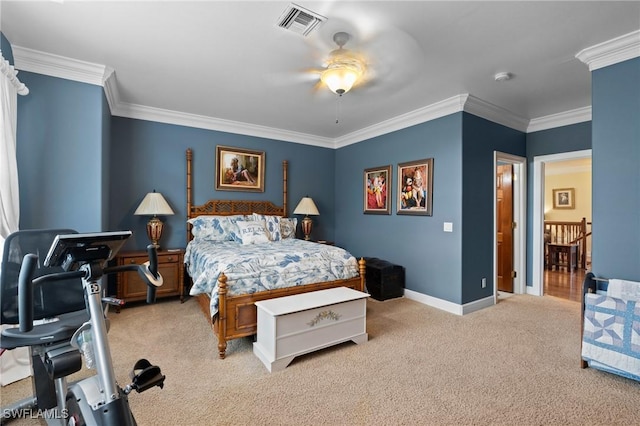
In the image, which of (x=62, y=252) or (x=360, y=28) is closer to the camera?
(x=62, y=252)

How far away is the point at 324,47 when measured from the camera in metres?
2.57

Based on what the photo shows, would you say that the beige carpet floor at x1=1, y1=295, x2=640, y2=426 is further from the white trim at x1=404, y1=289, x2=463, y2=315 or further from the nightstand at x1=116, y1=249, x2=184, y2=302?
the nightstand at x1=116, y1=249, x2=184, y2=302

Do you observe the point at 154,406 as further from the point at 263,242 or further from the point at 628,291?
the point at 628,291

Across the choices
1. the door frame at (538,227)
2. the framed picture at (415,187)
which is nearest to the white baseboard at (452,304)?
the door frame at (538,227)

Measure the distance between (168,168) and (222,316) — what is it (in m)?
2.69

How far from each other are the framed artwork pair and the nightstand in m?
2.90

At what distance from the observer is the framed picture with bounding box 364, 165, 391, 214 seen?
4.72 meters

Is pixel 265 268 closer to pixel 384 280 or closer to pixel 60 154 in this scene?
pixel 384 280

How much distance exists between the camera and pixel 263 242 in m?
4.14

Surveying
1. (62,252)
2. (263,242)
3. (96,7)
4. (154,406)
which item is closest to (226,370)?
(154,406)

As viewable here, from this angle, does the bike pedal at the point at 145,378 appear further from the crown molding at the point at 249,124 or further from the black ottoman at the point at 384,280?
the black ottoman at the point at 384,280

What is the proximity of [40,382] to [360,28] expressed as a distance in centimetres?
293

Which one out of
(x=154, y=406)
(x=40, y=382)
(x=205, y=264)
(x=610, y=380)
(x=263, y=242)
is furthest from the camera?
(x=263, y=242)

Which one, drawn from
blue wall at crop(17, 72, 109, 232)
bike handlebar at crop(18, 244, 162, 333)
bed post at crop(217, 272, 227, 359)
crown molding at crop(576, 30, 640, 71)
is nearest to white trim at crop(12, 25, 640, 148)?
crown molding at crop(576, 30, 640, 71)
